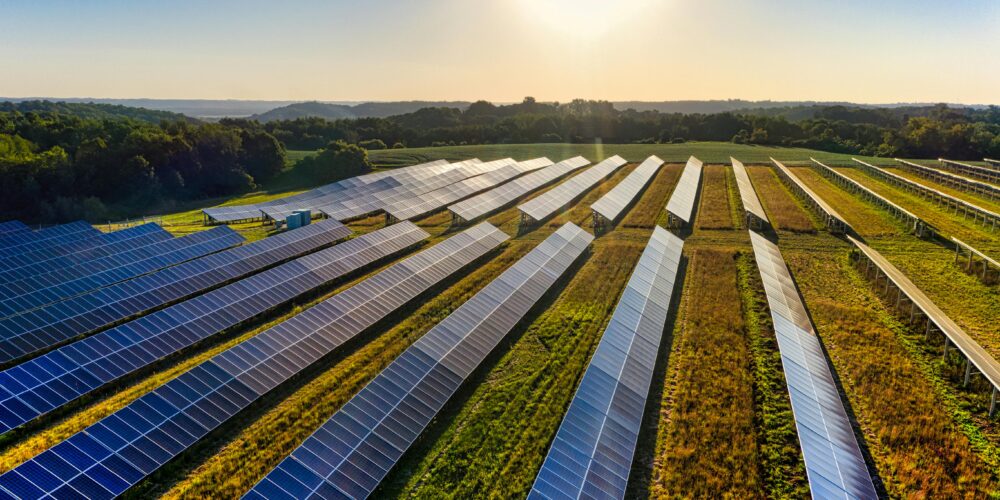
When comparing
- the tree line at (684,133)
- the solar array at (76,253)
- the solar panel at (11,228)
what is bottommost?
the solar array at (76,253)

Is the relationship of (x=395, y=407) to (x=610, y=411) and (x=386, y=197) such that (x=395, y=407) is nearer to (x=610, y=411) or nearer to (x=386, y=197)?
(x=610, y=411)

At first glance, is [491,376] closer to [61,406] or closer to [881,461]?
[881,461]

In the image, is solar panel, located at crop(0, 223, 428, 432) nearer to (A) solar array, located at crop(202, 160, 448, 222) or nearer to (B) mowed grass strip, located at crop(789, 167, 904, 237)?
(A) solar array, located at crop(202, 160, 448, 222)

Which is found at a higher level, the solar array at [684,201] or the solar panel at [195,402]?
the solar array at [684,201]

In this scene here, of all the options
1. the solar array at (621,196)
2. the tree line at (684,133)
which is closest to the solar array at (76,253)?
the solar array at (621,196)

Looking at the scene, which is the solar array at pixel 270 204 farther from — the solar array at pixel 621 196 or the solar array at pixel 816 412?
the solar array at pixel 816 412

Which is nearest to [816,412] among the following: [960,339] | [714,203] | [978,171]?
[960,339]

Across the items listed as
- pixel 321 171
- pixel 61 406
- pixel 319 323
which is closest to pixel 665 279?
pixel 319 323

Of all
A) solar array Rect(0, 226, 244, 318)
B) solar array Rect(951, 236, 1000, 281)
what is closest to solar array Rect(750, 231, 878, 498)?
solar array Rect(951, 236, 1000, 281)
